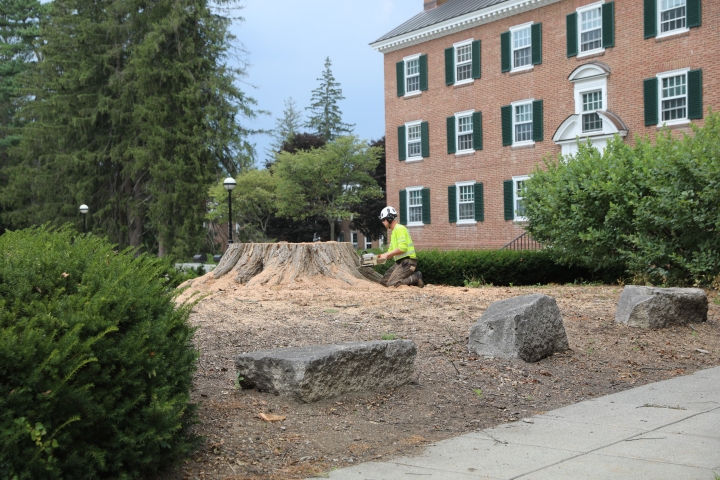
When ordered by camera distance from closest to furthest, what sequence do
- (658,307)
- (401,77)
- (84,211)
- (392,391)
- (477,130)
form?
(392,391)
(658,307)
(477,130)
(401,77)
(84,211)

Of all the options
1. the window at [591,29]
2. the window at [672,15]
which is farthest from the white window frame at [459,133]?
the window at [672,15]

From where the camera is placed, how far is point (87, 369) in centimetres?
386

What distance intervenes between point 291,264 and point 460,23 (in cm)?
2321

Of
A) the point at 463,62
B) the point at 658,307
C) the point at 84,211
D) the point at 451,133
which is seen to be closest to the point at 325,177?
the point at 451,133

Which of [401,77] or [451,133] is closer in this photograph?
[451,133]

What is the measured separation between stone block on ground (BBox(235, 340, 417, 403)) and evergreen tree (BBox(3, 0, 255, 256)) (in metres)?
34.3

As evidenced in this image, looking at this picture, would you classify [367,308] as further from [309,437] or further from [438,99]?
[438,99]

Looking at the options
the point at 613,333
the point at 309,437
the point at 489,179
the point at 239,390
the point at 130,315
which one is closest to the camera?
the point at 130,315

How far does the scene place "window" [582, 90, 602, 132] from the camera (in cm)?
2911

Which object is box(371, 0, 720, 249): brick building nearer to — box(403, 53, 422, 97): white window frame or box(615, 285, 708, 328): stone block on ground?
box(403, 53, 422, 97): white window frame

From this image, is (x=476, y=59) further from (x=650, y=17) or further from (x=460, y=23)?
(x=650, y=17)

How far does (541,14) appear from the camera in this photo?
3095cm

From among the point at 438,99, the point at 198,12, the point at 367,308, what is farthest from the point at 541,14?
the point at 367,308

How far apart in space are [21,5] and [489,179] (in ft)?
142
